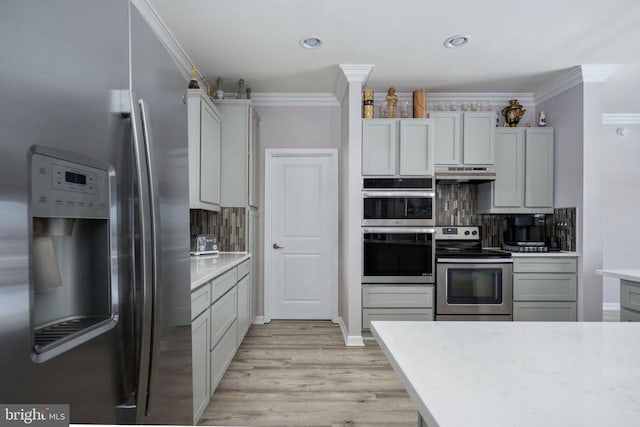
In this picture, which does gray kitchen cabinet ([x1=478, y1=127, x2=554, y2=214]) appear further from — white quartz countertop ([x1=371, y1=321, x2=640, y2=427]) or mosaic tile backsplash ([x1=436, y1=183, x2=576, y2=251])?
white quartz countertop ([x1=371, y1=321, x2=640, y2=427])

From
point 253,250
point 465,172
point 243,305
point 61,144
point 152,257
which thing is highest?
point 465,172

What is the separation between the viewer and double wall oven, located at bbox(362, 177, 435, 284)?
11.2 feet

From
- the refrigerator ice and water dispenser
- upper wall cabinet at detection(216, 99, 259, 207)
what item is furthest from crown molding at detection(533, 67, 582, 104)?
the refrigerator ice and water dispenser

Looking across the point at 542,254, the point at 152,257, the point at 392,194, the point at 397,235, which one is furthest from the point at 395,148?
the point at 152,257

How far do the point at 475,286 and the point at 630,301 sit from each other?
132 centimetres

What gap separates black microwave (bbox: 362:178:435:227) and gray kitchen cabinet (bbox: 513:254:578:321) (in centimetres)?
107

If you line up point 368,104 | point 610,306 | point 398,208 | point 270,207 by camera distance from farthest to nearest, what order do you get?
1. point 610,306
2. point 270,207
3. point 368,104
4. point 398,208

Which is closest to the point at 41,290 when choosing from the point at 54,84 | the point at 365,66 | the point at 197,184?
the point at 54,84

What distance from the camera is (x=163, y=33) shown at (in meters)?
2.60

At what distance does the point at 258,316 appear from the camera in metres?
4.02

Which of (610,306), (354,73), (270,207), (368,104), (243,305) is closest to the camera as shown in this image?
(243,305)

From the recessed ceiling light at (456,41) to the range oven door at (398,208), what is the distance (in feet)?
4.41

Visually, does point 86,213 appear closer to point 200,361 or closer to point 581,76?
point 200,361

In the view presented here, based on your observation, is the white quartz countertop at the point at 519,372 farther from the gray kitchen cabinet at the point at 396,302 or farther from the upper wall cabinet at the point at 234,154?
the upper wall cabinet at the point at 234,154
